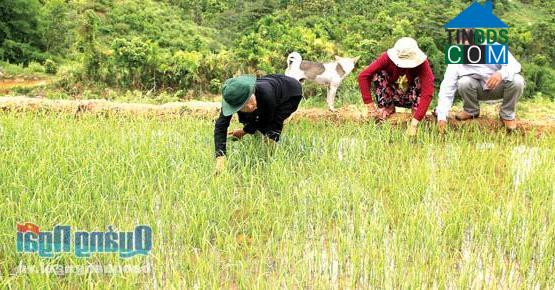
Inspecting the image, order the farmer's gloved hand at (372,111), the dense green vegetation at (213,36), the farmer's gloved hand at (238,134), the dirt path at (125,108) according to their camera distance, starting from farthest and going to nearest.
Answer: the dense green vegetation at (213,36) → the dirt path at (125,108) → the farmer's gloved hand at (372,111) → the farmer's gloved hand at (238,134)

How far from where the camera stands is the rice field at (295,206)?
232 centimetres

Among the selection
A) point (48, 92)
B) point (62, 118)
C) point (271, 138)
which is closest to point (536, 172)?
point (271, 138)

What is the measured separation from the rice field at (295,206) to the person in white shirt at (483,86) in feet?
0.69

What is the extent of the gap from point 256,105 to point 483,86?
189 cm

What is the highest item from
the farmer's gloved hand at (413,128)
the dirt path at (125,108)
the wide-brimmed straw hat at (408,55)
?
the wide-brimmed straw hat at (408,55)

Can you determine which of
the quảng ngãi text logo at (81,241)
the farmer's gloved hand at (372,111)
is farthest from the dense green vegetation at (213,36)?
the quảng ngãi text logo at (81,241)

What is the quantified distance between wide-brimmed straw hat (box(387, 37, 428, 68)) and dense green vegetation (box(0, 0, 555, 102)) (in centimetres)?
215

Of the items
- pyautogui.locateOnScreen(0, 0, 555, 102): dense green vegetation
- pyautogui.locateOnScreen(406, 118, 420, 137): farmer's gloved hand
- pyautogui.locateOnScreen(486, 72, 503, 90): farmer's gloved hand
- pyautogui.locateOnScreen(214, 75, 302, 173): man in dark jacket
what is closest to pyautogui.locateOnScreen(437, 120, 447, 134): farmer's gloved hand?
pyautogui.locateOnScreen(406, 118, 420, 137): farmer's gloved hand

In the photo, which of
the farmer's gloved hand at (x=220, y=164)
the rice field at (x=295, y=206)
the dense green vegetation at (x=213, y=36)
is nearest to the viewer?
the rice field at (x=295, y=206)

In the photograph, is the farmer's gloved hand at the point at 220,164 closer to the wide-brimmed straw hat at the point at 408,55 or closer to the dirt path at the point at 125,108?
the wide-brimmed straw hat at the point at 408,55

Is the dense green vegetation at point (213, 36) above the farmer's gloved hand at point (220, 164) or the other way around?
above

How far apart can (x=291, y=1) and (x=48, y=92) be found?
5.59 m

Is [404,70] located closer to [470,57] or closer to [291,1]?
[470,57]

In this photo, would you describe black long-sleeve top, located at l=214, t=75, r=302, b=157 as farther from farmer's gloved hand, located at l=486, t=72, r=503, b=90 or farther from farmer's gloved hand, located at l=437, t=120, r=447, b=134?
farmer's gloved hand, located at l=486, t=72, r=503, b=90
